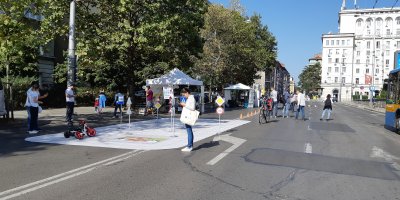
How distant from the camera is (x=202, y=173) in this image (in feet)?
25.8

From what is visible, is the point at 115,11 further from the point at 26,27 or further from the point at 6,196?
the point at 6,196

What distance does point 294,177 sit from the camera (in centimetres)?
770

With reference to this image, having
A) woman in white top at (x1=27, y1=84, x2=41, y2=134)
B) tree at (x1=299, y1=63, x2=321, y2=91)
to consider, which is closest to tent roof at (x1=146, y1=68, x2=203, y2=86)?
woman in white top at (x1=27, y1=84, x2=41, y2=134)

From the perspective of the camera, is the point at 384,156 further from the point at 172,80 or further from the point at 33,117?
the point at 172,80

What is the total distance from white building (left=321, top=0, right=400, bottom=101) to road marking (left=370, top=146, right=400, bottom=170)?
120m

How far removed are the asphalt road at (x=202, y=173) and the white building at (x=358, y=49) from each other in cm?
12255

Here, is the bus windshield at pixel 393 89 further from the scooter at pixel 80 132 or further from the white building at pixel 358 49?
the white building at pixel 358 49

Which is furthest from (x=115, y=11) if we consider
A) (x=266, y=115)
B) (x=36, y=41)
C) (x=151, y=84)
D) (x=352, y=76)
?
(x=352, y=76)

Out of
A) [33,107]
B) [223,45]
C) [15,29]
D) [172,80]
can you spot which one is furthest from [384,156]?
[223,45]

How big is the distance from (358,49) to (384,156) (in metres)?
133

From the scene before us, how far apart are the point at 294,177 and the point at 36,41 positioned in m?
12.9

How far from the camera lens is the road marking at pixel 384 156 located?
9570 mm

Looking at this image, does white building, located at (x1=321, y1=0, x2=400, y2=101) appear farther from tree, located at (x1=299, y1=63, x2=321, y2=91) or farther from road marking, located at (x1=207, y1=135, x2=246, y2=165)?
road marking, located at (x1=207, y1=135, x2=246, y2=165)

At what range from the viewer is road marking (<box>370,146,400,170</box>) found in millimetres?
9570
